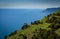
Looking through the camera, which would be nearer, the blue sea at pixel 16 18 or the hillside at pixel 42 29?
the hillside at pixel 42 29

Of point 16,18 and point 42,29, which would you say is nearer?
point 42,29

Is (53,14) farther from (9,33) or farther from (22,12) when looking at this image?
(9,33)

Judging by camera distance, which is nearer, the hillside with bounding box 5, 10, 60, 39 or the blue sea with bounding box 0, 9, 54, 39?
the hillside with bounding box 5, 10, 60, 39

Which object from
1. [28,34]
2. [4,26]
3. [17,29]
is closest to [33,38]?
[28,34]

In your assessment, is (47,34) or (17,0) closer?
(47,34)
